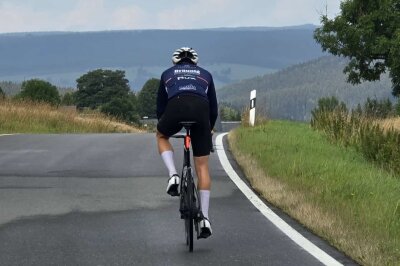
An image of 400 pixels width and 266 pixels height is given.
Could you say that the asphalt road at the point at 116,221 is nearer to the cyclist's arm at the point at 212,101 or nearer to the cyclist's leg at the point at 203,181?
the cyclist's leg at the point at 203,181

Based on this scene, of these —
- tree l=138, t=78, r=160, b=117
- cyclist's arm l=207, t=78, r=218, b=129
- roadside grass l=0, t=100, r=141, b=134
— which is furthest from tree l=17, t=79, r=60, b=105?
cyclist's arm l=207, t=78, r=218, b=129

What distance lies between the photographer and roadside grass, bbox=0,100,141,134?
82.0ft

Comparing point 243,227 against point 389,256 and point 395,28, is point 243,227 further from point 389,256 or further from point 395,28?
point 395,28

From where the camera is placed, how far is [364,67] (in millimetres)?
40594

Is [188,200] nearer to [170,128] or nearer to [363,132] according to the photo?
[170,128]

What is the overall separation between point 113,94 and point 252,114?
10743cm

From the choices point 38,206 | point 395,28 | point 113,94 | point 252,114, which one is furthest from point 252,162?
point 113,94

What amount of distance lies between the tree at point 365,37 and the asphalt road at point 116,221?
26.4 meters

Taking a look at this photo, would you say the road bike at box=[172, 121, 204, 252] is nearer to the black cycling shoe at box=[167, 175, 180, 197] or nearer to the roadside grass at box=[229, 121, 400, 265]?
the black cycling shoe at box=[167, 175, 180, 197]

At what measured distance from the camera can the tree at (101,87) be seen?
123 metres

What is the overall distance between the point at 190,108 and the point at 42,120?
71.2 feet

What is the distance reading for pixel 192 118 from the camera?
604 cm

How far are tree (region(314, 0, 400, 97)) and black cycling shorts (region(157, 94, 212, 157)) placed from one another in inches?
1177

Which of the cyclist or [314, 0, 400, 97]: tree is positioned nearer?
the cyclist
